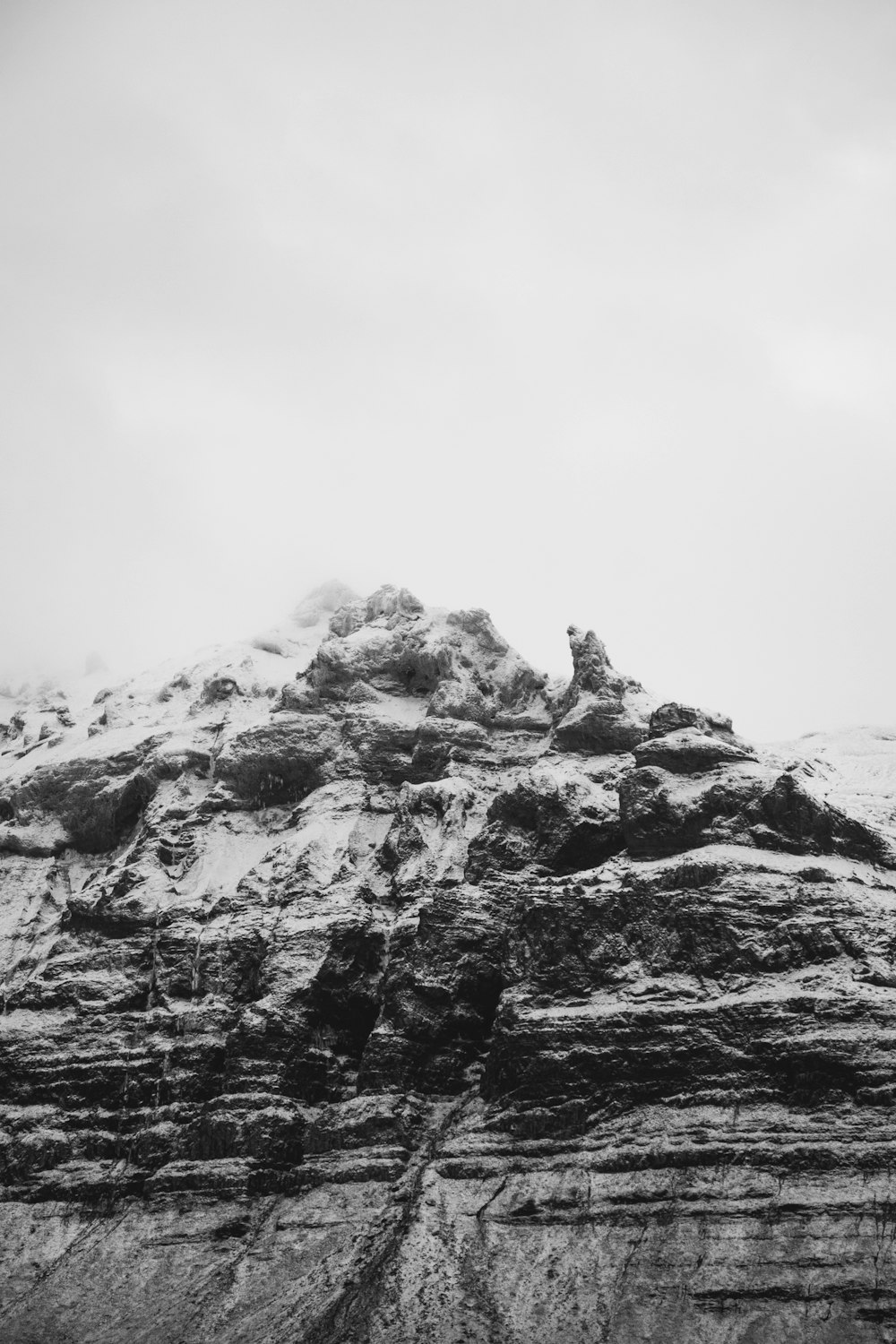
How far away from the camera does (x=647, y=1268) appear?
160ft

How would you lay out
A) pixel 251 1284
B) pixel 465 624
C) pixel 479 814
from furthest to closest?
1. pixel 465 624
2. pixel 479 814
3. pixel 251 1284

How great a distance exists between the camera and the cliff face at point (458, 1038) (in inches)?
1956

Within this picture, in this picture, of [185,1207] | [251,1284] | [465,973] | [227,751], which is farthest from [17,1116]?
[227,751]

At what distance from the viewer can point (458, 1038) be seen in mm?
68312

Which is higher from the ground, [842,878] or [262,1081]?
[842,878]

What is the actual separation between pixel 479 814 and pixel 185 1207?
36795mm

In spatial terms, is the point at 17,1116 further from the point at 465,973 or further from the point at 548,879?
the point at 548,879

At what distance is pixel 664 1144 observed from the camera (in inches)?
2116

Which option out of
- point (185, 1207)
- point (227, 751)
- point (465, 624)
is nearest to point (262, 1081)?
point (185, 1207)

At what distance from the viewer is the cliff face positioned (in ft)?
163

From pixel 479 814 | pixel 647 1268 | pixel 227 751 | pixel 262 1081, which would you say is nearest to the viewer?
pixel 647 1268

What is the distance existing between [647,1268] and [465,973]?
2457 centimetres

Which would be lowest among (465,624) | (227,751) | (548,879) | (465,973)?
(465,973)

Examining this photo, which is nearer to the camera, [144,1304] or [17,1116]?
[144,1304]
